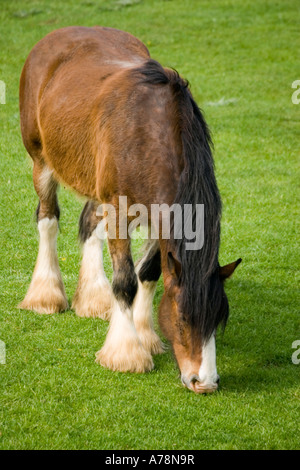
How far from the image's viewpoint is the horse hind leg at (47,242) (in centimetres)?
682

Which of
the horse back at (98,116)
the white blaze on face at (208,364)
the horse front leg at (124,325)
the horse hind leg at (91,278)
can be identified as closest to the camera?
the white blaze on face at (208,364)

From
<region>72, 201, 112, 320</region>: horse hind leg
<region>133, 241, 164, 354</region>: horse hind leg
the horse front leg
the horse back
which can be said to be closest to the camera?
the horse back

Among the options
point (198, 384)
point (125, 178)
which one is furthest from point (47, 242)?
point (198, 384)

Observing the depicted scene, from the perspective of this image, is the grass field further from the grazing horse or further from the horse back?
the horse back

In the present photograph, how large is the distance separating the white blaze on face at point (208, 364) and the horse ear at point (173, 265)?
47cm

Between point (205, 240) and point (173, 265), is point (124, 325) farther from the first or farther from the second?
→ point (205, 240)

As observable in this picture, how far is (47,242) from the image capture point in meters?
6.89

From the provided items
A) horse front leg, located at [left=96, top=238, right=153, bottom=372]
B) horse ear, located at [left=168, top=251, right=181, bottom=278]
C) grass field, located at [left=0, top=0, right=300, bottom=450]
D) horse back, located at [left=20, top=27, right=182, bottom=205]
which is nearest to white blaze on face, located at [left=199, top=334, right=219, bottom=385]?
grass field, located at [left=0, top=0, right=300, bottom=450]

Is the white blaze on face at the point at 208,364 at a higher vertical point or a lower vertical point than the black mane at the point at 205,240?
lower

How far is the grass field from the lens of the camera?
15.9 ft

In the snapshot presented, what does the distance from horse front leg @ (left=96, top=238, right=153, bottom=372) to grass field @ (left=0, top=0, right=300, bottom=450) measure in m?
0.11

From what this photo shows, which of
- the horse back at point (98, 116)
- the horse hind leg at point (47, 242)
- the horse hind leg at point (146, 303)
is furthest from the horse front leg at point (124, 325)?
the horse hind leg at point (47, 242)

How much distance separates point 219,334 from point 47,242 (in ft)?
5.91

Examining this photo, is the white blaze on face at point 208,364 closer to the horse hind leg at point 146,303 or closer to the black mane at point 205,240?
the black mane at point 205,240
